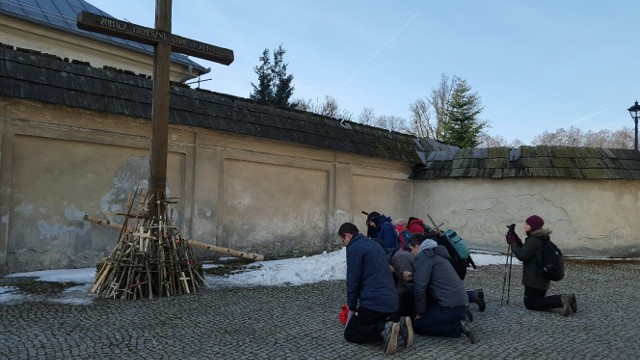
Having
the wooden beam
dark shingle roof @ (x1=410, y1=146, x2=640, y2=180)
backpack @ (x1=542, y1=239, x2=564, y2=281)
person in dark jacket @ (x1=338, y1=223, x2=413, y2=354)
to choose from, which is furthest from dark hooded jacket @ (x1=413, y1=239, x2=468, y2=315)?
dark shingle roof @ (x1=410, y1=146, x2=640, y2=180)

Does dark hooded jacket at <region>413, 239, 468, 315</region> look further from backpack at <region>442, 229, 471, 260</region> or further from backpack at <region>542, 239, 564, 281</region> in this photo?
backpack at <region>542, 239, 564, 281</region>

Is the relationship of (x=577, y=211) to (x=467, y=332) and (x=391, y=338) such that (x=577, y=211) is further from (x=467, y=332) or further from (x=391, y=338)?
Answer: (x=391, y=338)

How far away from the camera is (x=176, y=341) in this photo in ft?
16.6

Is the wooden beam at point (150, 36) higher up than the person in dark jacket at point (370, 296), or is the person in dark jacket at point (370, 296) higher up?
the wooden beam at point (150, 36)

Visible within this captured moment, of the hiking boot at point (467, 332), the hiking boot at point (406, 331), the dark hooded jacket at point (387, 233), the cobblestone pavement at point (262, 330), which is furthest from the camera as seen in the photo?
the dark hooded jacket at point (387, 233)

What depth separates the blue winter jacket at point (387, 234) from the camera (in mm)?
7614

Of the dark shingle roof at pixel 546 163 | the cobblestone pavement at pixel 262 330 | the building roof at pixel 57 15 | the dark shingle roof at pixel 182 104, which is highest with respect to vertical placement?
the building roof at pixel 57 15

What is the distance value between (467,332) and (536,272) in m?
2.02

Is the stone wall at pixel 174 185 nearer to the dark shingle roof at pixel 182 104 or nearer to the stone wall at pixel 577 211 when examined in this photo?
the dark shingle roof at pixel 182 104

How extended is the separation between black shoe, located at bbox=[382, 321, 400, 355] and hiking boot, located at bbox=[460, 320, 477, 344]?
3.21ft

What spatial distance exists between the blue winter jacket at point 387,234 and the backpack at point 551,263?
205 cm

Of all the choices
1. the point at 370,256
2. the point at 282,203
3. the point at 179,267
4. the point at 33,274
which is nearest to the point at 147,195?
the point at 179,267

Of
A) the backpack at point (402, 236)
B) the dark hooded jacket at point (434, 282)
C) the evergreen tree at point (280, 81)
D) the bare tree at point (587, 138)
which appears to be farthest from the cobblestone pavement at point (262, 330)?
the bare tree at point (587, 138)

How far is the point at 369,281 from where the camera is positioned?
16.9 feet
